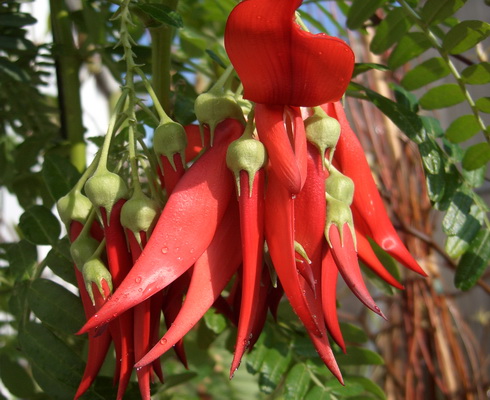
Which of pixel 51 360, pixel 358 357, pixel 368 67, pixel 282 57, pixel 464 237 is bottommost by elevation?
pixel 358 357

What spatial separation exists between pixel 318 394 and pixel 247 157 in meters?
0.35

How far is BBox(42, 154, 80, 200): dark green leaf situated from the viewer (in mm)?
750

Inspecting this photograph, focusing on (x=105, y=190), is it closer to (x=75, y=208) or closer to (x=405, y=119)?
(x=75, y=208)

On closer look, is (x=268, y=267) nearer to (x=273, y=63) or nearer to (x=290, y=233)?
(x=290, y=233)

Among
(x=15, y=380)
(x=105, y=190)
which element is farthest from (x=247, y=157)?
(x=15, y=380)

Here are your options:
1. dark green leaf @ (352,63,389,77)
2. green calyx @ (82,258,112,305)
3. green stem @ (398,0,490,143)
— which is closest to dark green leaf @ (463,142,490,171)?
green stem @ (398,0,490,143)

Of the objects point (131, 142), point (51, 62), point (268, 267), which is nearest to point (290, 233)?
point (268, 267)

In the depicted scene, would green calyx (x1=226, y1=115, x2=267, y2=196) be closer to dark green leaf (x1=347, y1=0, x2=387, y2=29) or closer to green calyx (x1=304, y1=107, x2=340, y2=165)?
green calyx (x1=304, y1=107, x2=340, y2=165)

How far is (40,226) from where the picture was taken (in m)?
0.75

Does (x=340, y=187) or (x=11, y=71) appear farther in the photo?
(x=11, y=71)

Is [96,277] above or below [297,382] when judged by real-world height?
above

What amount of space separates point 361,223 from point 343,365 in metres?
0.34

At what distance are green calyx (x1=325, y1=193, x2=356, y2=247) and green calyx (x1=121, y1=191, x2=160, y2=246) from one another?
0.14 m

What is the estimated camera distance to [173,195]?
1.70 feet
